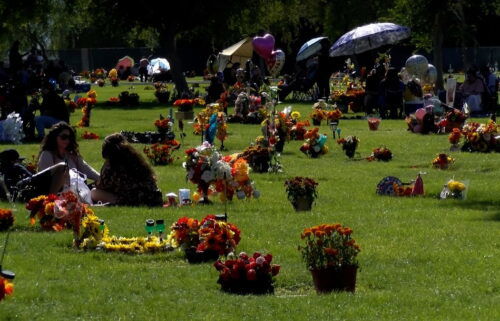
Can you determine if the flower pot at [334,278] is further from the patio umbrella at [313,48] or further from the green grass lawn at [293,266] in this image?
the patio umbrella at [313,48]

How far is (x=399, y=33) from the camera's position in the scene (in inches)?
1658

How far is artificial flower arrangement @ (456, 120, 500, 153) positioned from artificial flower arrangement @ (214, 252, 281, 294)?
14497 mm

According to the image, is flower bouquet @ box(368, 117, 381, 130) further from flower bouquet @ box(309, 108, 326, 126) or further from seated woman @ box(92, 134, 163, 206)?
seated woman @ box(92, 134, 163, 206)

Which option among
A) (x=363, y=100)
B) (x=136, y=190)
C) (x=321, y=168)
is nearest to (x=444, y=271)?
(x=136, y=190)

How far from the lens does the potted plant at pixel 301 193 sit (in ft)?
55.3

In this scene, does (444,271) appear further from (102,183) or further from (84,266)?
(102,183)

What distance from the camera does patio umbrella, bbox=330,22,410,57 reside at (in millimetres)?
42062

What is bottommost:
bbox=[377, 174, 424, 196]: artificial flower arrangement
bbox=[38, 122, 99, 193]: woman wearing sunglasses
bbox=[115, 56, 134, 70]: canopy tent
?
bbox=[115, 56, 134, 70]: canopy tent

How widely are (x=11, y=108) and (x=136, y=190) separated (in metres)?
15.0

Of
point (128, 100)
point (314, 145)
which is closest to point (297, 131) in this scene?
point (314, 145)

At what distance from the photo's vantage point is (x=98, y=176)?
18094mm

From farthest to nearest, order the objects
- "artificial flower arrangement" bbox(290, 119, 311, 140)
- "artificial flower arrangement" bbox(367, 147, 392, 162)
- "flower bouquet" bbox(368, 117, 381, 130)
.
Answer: "flower bouquet" bbox(368, 117, 381, 130) < "artificial flower arrangement" bbox(290, 119, 311, 140) < "artificial flower arrangement" bbox(367, 147, 392, 162)

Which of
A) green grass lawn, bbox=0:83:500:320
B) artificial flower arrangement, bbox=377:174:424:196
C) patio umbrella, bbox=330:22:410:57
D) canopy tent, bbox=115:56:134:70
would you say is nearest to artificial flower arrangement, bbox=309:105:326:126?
patio umbrella, bbox=330:22:410:57

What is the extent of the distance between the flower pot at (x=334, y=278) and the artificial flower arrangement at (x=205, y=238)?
1.91 metres
